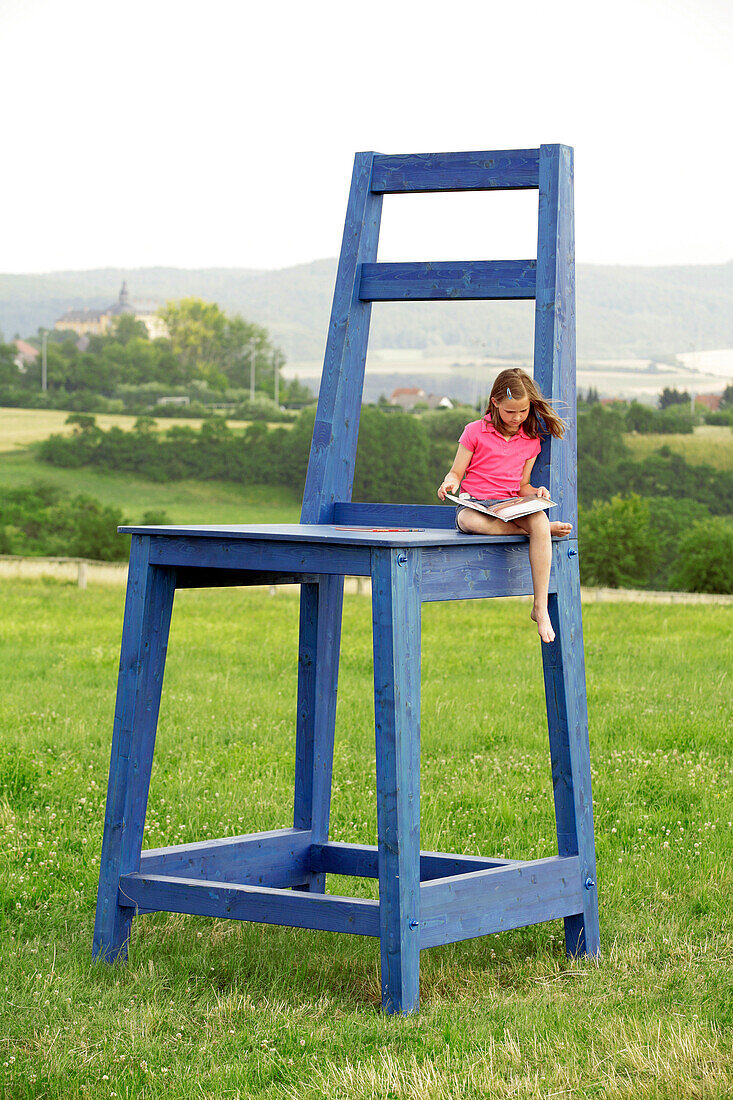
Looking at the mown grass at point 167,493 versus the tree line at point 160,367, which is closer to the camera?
the mown grass at point 167,493

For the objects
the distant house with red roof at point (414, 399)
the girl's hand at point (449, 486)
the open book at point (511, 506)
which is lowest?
the open book at point (511, 506)

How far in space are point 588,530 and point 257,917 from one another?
120 ft

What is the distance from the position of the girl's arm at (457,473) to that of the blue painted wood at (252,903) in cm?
149

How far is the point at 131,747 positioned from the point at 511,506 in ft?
5.30

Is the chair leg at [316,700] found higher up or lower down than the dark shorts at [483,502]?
lower down

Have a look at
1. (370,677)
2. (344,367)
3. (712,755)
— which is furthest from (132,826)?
(370,677)

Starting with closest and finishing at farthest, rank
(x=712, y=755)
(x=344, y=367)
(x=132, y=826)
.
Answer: (x=132, y=826)
(x=344, y=367)
(x=712, y=755)

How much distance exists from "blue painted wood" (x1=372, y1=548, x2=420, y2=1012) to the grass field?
164mm

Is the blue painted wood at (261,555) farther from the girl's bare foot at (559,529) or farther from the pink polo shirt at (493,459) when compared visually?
the girl's bare foot at (559,529)

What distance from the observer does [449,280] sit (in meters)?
5.35

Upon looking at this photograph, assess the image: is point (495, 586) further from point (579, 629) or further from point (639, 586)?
point (639, 586)

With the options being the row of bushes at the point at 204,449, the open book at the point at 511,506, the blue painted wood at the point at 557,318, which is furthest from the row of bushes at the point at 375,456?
the open book at the point at 511,506

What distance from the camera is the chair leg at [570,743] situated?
5.14 meters

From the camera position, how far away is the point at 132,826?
16.5ft
